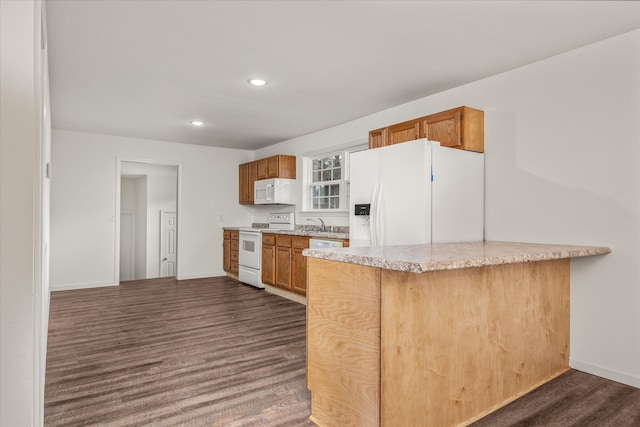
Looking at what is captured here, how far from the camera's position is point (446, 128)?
130 inches

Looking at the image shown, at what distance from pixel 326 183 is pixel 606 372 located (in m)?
3.77

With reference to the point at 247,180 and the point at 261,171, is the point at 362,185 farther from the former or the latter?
the point at 247,180

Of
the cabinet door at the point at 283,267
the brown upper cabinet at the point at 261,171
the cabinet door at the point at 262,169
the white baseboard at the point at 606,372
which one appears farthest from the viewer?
the cabinet door at the point at 262,169

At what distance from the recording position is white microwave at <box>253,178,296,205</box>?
589 centimetres

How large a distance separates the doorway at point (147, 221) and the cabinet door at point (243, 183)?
167 centimetres

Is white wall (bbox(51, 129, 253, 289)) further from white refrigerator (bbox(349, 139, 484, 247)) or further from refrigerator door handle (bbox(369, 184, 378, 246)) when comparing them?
refrigerator door handle (bbox(369, 184, 378, 246))

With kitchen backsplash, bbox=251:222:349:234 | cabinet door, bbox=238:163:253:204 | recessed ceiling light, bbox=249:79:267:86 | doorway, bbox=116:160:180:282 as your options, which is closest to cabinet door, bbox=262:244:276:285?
kitchen backsplash, bbox=251:222:349:234

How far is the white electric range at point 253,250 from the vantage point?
559 cm

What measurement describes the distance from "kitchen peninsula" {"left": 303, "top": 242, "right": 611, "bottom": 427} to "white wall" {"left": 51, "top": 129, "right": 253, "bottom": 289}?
483 cm

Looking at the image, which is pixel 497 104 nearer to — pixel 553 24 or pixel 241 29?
pixel 553 24

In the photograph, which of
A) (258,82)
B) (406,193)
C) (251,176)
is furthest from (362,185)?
(251,176)

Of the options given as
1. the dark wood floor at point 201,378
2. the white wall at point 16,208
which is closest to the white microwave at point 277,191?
the dark wood floor at point 201,378

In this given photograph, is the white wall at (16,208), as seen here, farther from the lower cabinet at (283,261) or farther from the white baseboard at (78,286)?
the white baseboard at (78,286)

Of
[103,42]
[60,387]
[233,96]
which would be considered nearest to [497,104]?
[233,96]
